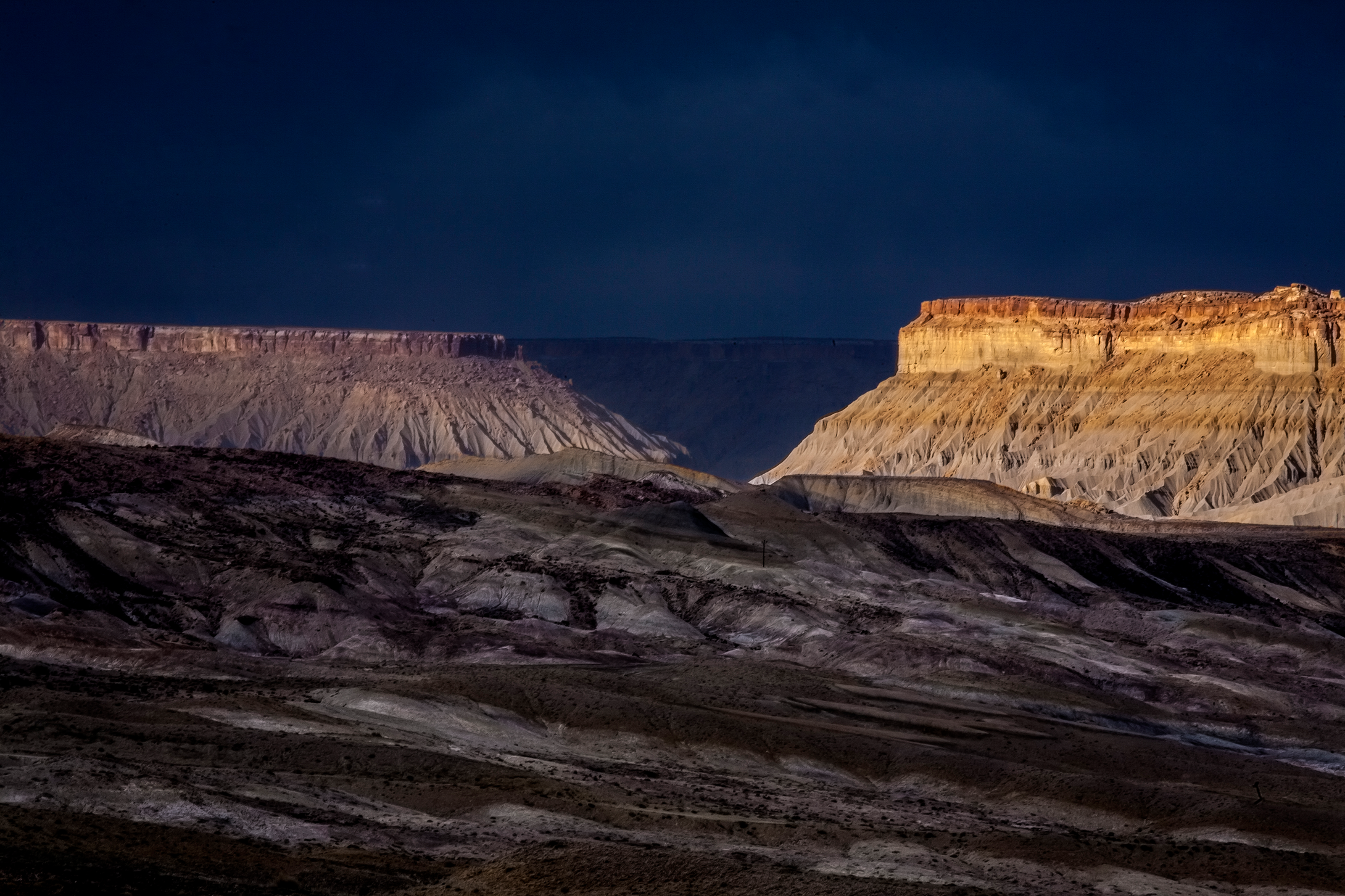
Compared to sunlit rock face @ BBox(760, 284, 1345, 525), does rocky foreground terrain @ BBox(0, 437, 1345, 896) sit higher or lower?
lower

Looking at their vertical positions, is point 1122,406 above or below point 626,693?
above

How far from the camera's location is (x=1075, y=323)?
A: 163625 millimetres

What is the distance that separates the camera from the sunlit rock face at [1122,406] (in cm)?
13750

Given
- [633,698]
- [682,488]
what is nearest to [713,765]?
[633,698]

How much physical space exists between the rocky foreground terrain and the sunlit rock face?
81.2 ft

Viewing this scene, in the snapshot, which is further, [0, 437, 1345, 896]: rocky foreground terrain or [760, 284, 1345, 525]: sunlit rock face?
[760, 284, 1345, 525]: sunlit rock face

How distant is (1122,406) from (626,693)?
104 metres

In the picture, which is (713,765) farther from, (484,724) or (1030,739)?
(1030,739)

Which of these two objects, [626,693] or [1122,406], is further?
[1122,406]

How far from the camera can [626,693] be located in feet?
184

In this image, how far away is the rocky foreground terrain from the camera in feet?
119

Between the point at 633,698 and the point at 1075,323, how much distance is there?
116204 mm

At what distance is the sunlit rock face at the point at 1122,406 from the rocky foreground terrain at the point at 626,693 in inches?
974

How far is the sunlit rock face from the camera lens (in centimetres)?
13750
